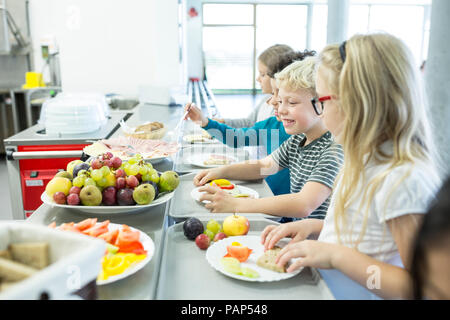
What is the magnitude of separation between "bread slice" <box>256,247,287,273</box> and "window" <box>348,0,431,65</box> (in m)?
15.5

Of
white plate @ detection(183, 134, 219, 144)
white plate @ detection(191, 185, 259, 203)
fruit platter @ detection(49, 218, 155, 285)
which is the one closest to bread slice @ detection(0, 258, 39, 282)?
fruit platter @ detection(49, 218, 155, 285)

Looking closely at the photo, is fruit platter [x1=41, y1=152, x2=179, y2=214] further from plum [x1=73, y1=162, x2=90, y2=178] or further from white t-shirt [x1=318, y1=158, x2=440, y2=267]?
white t-shirt [x1=318, y1=158, x2=440, y2=267]

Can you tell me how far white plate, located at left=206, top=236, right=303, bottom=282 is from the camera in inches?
41.3

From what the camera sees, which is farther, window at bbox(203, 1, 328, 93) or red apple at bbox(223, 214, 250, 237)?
window at bbox(203, 1, 328, 93)

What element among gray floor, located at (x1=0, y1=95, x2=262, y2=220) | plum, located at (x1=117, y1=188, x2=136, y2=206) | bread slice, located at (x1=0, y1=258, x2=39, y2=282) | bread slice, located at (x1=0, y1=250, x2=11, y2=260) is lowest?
gray floor, located at (x1=0, y1=95, x2=262, y2=220)

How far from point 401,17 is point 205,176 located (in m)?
16.1

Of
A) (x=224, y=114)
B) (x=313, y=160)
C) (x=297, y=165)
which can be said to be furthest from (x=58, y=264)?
(x=224, y=114)

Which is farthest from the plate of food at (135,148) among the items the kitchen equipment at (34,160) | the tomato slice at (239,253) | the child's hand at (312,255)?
the child's hand at (312,255)

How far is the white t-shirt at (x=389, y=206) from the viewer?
0.98m

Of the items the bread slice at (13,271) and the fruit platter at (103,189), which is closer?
the bread slice at (13,271)

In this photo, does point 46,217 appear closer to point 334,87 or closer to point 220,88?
point 334,87

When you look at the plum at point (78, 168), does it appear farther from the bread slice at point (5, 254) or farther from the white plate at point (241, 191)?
the bread slice at point (5, 254)

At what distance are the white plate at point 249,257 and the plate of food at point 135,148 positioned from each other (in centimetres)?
95

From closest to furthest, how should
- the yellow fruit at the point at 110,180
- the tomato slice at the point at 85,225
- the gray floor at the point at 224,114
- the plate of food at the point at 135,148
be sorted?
the tomato slice at the point at 85,225, the yellow fruit at the point at 110,180, the plate of food at the point at 135,148, the gray floor at the point at 224,114
